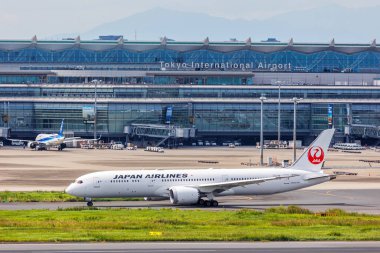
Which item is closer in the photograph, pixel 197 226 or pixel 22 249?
pixel 22 249

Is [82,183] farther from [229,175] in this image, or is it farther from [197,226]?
[197,226]

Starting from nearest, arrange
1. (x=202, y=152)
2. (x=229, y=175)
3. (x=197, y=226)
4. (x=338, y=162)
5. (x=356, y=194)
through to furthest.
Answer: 1. (x=197, y=226)
2. (x=229, y=175)
3. (x=356, y=194)
4. (x=338, y=162)
5. (x=202, y=152)

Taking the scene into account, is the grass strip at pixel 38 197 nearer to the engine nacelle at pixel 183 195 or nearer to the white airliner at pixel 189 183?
the white airliner at pixel 189 183

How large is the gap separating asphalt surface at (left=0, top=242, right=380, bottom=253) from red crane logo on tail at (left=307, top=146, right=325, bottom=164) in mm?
35928

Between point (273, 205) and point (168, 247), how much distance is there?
3552 cm

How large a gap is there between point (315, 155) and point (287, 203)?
5305mm

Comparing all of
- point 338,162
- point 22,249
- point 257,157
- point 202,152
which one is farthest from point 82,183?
point 202,152

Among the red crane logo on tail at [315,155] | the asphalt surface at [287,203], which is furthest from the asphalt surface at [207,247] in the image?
the red crane logo on tail at [315,155]

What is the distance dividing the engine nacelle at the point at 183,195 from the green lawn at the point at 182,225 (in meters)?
5.54

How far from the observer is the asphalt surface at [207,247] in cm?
5688

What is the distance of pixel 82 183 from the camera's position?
90.8 meters

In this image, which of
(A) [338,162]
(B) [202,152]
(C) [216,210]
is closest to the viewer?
(C) [216,210]

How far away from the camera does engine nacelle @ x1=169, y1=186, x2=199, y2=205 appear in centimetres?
8994

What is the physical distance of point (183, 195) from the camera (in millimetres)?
90000
